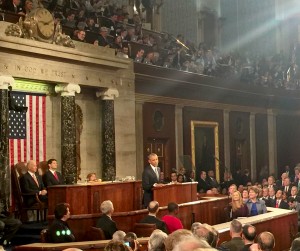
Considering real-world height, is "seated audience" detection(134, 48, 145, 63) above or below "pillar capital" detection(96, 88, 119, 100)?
above

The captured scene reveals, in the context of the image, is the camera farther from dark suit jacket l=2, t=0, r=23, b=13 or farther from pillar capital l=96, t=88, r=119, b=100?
pillar capital l=96, t=88, r=119, b=100

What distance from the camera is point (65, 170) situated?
14289 millimetres

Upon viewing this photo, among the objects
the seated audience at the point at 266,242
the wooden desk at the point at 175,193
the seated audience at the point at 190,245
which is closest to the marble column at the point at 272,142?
the wooden desk at the point at 175,193

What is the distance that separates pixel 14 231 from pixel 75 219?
1.12 metres

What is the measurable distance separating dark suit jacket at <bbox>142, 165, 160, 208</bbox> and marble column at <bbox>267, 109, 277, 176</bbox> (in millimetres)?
13704

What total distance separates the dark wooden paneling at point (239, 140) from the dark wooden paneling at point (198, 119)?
732 millimetres

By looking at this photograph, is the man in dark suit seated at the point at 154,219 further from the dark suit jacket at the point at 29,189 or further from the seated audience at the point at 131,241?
the dark suit jacket at the point at 29,189

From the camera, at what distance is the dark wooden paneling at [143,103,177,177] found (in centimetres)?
1828

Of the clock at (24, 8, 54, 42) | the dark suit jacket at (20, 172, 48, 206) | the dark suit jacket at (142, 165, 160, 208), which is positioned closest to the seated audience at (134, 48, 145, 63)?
the clock at (24, 8, 54, 42)

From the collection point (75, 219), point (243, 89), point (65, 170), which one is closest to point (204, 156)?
point (243, 89)

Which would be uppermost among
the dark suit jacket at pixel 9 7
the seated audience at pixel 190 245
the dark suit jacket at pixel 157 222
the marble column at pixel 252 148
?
the dark suit jacket at pixel 9 7

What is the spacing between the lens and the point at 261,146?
24531mm

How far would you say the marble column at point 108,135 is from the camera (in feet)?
51.2

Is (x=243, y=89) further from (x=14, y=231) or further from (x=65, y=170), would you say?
(x=14, y=231)
